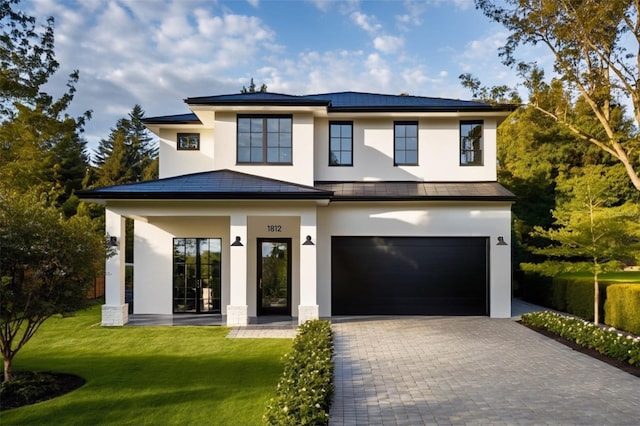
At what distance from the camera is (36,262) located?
686 cm

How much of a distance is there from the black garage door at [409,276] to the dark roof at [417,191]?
1.39 m

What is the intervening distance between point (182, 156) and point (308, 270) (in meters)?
6.52

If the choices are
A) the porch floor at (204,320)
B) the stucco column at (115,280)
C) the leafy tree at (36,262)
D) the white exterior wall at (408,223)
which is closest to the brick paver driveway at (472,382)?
the porch floor at (204,320)

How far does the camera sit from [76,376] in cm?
745

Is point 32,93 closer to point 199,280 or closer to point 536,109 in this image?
point 199,280

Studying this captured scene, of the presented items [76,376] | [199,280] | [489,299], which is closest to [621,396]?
[489,299]

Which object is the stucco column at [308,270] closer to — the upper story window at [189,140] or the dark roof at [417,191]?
the dark roof at [417,191]

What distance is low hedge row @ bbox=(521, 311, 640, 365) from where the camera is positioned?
27.8 ft

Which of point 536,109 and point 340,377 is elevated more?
point 536,109

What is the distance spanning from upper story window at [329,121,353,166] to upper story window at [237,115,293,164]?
1726 millimetres

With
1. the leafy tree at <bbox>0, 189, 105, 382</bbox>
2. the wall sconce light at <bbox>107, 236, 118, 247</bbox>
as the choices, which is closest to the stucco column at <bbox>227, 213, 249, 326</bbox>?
the wall sconce light at <bbox>107, 236, 118, 247</bbox>

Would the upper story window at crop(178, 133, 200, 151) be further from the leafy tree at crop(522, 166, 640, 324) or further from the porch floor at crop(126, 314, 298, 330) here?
the leafy tree at crop(522, 166, 640, 324)

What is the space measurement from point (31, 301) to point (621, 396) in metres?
9.39

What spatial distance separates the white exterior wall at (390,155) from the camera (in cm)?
1458
